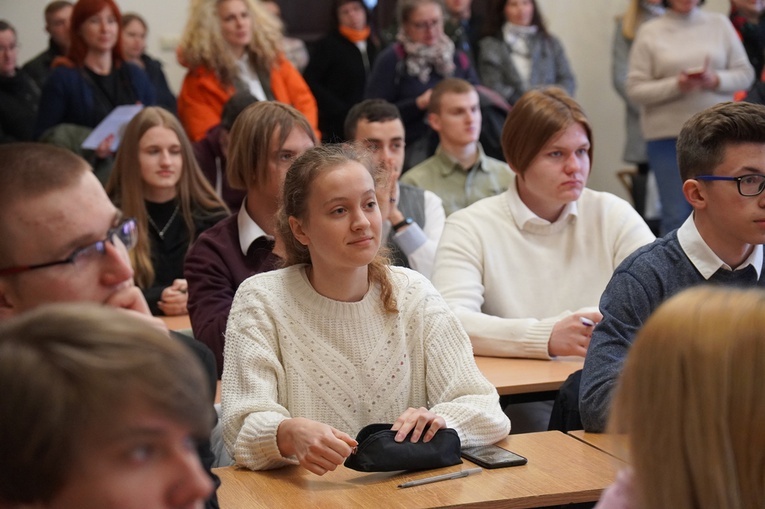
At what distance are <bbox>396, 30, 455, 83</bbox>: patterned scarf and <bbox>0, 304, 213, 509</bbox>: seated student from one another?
518 cm

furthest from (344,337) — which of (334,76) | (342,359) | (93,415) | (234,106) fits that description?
(334,76)

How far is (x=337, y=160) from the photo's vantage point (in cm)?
263

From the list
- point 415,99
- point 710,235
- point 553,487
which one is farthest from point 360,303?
point 415,99

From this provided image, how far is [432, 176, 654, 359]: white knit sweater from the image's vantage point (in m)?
3.50

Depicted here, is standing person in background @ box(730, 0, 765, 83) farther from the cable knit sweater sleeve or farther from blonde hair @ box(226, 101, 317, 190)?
the cable knit sweater sleeve

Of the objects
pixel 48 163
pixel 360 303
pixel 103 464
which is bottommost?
pixel 360 303

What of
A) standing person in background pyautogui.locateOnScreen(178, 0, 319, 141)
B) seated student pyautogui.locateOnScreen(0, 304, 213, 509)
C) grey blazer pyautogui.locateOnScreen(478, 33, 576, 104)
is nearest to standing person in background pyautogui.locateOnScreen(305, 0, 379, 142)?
standing person in background pyautogui.locateOnScreen(178, 0, 319, 141)

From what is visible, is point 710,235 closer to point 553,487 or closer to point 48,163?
point 553,487

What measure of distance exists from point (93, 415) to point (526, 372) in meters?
2.12

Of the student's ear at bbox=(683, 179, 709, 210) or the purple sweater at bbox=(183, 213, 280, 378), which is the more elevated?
the student's ear at bbox=(683, 179, 709, 210)

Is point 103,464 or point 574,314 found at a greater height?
point 103,464

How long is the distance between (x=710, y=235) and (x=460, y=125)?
2.83 m

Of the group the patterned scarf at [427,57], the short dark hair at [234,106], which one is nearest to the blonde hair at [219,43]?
the short dark hair at [234,106]

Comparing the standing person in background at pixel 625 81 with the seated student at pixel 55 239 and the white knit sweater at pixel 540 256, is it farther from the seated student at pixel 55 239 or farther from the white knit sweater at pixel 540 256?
the seated student at pixel 55 239
